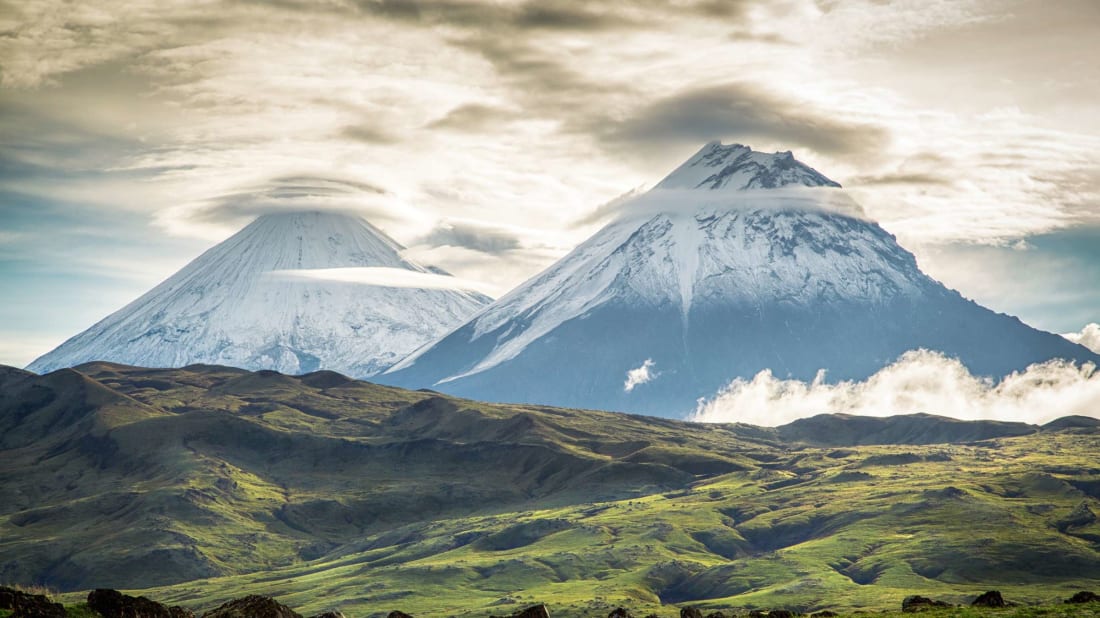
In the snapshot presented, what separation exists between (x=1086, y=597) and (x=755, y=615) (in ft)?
105

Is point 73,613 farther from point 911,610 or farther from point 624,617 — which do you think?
point 911,610

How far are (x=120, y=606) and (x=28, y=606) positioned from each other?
6.50 metres

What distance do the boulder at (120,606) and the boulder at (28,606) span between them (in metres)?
3.05

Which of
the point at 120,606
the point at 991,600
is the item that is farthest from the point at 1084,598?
the point at 120,606

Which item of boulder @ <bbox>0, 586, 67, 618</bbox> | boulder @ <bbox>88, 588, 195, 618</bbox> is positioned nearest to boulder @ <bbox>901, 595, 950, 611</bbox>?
boulder @ <bbox>88, 588, 195, 618</bbox>

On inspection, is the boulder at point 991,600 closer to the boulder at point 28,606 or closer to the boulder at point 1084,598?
the boulder at point 1084,598

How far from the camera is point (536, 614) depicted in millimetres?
82875

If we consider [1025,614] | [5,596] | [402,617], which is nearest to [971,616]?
[1025,614]

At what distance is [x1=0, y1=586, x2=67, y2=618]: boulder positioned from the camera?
2734 inches

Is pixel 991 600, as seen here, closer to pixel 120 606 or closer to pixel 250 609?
pixel 250 609

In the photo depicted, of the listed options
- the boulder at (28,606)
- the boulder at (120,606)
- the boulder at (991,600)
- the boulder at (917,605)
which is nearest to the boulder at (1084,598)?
the boulder at (991,600)

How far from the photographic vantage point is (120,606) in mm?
77562

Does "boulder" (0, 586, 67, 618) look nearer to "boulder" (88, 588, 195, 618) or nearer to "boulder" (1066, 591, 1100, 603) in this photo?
"boulder" (88, 588, 195, 618)

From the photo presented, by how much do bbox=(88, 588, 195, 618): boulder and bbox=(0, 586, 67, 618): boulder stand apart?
3.05 meters
